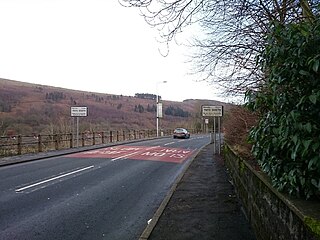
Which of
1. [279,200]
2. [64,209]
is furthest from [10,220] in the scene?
[279,200]

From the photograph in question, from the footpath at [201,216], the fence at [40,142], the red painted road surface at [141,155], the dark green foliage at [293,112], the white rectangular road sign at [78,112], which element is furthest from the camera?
the white rectangular road sign at [78,112]

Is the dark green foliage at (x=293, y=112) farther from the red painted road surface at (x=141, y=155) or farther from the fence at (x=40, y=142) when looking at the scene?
the fence at (x=40, y=142)

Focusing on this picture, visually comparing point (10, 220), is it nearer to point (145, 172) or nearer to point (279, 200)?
point (279, 200)

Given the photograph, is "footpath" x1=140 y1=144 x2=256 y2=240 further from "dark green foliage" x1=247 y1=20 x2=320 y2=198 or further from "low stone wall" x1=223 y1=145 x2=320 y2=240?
"dark green foliage" x1=247 y1=20 x2=320 y2=198

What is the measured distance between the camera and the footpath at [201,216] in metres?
5.93

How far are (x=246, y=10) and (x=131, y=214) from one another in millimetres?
5056

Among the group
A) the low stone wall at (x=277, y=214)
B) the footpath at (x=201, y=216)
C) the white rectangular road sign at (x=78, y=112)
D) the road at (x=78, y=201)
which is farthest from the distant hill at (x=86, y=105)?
the low stone wall at (x=277, y=214)

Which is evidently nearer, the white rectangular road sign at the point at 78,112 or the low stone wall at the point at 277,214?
the low stone wall at the point at 277,214

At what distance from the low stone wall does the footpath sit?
42cm

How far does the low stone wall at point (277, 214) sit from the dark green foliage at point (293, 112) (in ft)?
0.62

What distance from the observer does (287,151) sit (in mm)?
4090

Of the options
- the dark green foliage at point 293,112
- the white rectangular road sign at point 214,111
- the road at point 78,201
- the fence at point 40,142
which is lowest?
the road at point 78,201

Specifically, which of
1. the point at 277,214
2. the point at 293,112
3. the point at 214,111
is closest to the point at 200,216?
the point at 277,214

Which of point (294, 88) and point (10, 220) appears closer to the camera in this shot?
point (294, 88)
